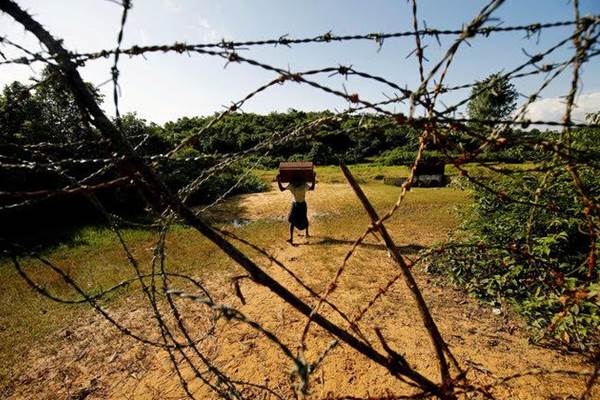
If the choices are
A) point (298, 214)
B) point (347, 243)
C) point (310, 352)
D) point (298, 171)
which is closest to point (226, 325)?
point (310, 352)

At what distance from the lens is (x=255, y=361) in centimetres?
382

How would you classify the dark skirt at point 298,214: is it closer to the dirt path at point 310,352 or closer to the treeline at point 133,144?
the treeline at point 133,144

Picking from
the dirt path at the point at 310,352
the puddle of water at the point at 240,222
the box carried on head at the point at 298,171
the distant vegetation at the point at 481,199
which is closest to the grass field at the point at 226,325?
the dirt path at the point at 310,352

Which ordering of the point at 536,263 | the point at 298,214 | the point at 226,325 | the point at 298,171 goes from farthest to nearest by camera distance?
the point at 298,214 < the point at 298,171 < the point at 226,325 < the point at 536,263

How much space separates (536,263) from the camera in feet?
11.4

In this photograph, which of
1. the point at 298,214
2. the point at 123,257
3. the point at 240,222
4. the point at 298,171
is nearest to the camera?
the point at 298,171

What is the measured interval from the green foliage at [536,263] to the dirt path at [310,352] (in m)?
0.26

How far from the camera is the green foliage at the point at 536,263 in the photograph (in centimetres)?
381

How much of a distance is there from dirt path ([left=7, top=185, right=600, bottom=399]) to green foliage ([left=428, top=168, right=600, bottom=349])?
258mm

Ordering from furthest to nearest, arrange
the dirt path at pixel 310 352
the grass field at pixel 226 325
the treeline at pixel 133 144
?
the grass field at pixel 226 325 < the dirt path at pixel 310 352 < the treeline at pixel 133 144

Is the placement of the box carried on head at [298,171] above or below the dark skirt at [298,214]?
above

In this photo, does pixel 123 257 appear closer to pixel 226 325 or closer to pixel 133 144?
pixel 133 144

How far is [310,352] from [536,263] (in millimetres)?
2402

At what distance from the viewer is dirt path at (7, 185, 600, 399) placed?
11.2ft
